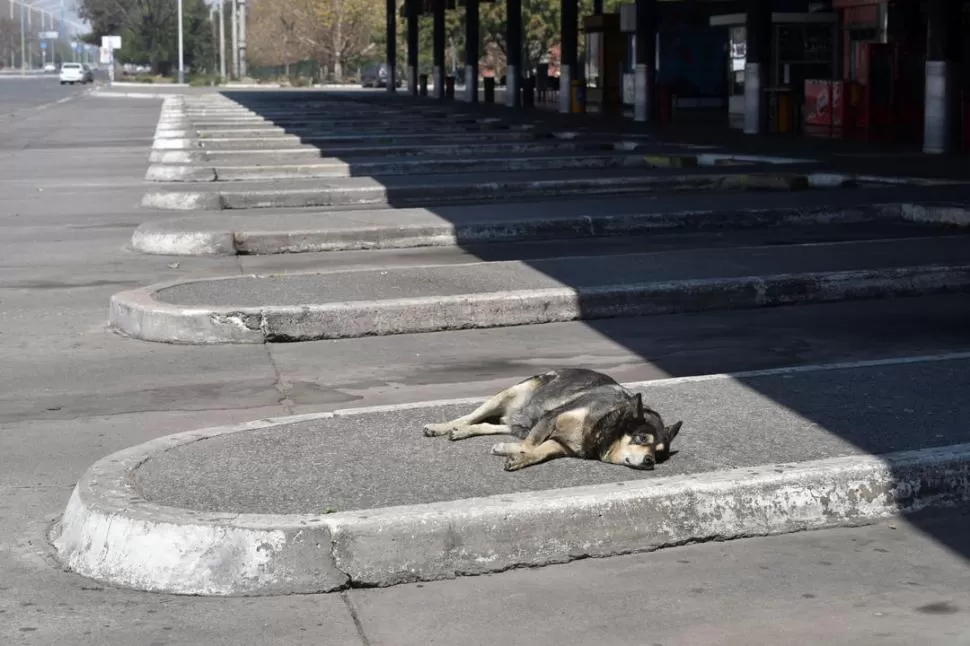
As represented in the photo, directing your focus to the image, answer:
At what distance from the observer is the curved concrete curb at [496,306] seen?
1077cm

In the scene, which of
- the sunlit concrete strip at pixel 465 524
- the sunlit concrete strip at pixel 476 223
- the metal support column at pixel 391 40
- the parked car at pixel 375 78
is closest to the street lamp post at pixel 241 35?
the parked car at pixel 375 78

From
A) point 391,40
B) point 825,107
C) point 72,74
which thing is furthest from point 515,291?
point 72,74

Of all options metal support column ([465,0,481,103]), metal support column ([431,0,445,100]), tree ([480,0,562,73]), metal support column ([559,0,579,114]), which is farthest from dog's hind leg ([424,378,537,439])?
tree ([480,0,562,73])

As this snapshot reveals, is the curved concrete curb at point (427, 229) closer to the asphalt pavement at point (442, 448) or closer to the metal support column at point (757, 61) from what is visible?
the asphalt pavement at point (442, 448)

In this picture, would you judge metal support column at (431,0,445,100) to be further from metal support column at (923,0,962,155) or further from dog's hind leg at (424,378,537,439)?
dog's hind leg at (424,378,537,439)

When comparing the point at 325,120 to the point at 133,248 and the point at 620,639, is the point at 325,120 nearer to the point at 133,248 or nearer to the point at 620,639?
the point at 133,248

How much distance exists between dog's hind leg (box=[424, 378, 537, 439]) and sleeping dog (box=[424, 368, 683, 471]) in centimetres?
12

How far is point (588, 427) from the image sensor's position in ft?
21.4

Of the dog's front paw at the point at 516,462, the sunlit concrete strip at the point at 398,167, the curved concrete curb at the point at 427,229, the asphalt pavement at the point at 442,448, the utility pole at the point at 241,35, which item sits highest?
the utility pole at the point at 241,35

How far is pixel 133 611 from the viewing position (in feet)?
17.6

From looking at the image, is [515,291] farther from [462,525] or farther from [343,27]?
[343,27]

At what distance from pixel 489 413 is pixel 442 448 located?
1.07ft

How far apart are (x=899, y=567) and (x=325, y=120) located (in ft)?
128

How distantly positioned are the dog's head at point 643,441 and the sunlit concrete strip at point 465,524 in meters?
0.10
